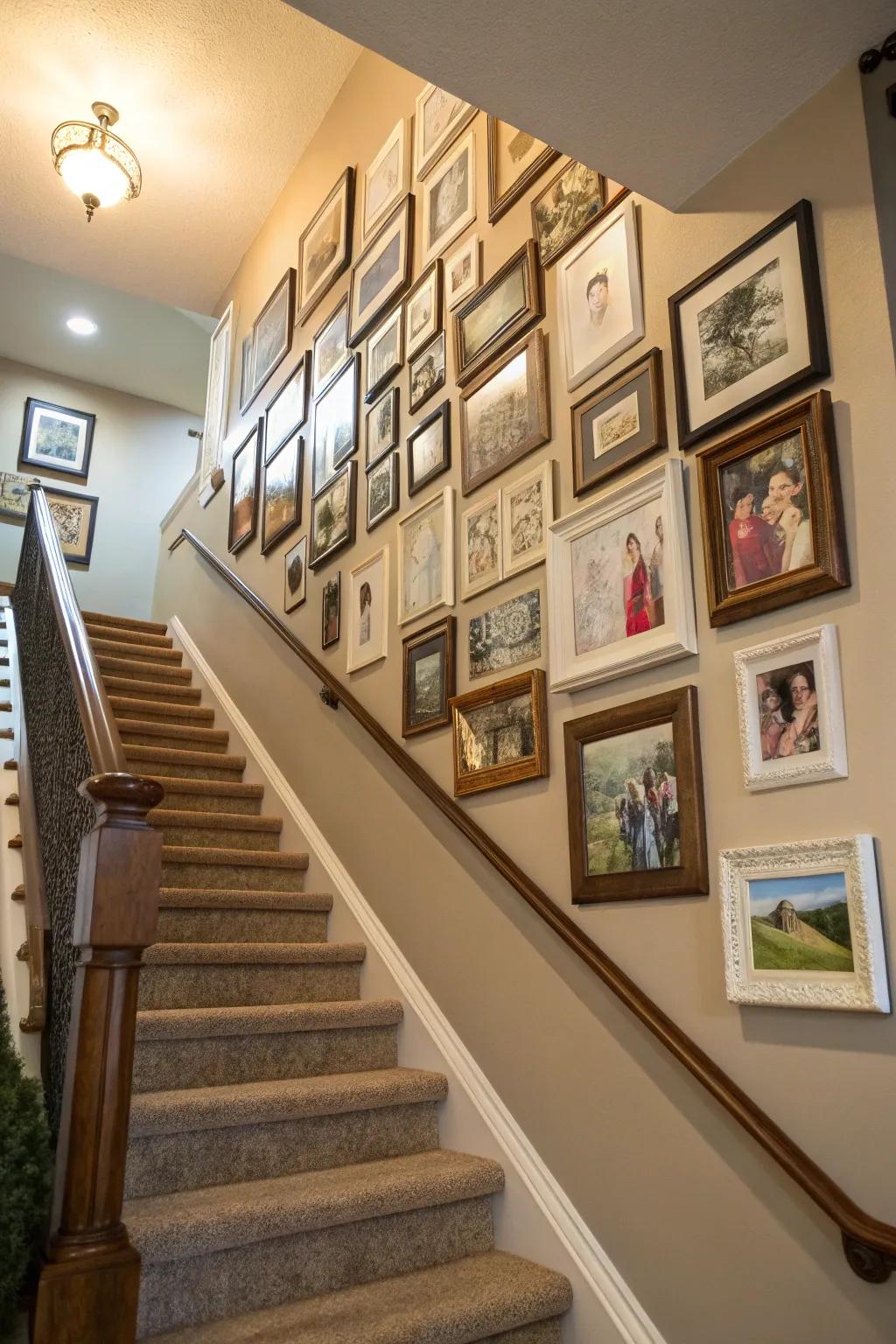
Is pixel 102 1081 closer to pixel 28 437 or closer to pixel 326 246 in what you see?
pixel 326 246

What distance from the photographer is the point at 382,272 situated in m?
4.17

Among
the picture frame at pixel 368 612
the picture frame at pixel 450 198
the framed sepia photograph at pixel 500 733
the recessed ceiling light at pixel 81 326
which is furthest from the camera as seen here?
the recessed ceiling light at pixel 81 326

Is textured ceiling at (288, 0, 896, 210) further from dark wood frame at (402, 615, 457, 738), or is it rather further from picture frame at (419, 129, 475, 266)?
dark wood frame at (402, 615, 457, 738)

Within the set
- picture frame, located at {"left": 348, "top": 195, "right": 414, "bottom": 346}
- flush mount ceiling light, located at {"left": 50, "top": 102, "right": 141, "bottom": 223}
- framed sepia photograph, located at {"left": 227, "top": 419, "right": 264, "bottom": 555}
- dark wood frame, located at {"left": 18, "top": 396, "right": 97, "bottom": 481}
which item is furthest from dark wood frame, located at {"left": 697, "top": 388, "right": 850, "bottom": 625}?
dark wood frame, located at {"left": 18, "top": 396, "right": 97, "bottom": 481}

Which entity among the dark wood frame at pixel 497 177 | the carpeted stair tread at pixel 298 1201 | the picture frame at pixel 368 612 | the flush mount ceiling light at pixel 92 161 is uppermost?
the flush mount ceiling light at pixel 92 161

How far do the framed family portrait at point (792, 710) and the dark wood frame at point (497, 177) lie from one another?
6.19 ft

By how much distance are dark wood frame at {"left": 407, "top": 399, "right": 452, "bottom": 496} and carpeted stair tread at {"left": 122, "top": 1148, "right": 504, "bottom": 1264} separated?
7.29 ft

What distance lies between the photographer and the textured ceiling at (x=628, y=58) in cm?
192

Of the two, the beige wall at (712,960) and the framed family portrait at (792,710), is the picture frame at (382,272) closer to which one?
the beige wall at (712,960)

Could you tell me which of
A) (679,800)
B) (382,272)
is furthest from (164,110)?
(679,800)

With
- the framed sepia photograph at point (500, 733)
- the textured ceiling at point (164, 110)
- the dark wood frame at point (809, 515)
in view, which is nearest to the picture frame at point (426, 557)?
the framed sepia photograph at point (500, 733)

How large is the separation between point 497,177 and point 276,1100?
9.96 ft

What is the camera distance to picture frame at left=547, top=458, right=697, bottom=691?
2.27 meters

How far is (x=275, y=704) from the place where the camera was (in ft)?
15.2
